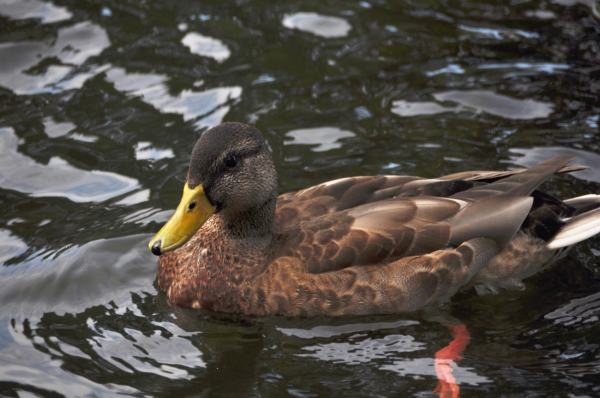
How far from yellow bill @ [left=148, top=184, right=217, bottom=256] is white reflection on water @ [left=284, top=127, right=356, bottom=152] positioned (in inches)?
97.9

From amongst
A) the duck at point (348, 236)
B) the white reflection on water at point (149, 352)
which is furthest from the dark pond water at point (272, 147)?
the duck at point (348, 236)

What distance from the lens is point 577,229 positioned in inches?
232

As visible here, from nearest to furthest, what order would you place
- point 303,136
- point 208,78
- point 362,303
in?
point 362,303 < point 303,136 < point 208,78

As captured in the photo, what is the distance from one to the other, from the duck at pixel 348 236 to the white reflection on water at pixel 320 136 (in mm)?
1786

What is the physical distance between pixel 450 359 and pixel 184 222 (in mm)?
2089

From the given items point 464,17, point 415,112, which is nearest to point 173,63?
point 415,112

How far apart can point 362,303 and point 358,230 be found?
53cm

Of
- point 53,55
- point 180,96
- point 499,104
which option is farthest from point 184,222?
point 53,55

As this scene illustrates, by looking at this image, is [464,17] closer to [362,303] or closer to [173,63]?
[173,63]

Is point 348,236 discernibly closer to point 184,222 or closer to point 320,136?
point 184,222

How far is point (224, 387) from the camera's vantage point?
16.8 ft

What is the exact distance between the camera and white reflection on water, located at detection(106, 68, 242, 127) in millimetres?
8438

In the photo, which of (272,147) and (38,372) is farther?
(272,147)

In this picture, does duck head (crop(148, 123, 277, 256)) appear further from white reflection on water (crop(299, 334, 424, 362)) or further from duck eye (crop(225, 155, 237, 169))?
white reflection on water (crop(299, 334, 424, 362))
